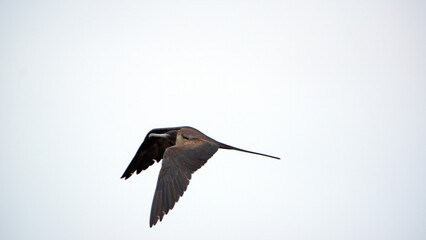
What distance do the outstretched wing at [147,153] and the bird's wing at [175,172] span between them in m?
1.73

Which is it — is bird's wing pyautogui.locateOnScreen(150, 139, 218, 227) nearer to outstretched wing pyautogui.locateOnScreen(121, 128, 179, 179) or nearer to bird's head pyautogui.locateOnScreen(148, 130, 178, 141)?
bird's head pyautogui.locateOnScreen(148, 130, 178, 141)

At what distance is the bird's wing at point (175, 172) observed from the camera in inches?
416

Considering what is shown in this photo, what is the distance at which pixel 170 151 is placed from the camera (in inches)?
452

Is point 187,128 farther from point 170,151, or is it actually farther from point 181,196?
point 181,196

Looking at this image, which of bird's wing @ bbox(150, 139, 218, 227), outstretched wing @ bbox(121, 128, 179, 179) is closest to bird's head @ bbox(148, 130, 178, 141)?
outstretched wing @ bbox(121, 128, 179, 179)

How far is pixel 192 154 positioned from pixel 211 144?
75 cm

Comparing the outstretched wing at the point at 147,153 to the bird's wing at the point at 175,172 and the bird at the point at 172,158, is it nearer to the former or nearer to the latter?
the bird at the point at 172,158

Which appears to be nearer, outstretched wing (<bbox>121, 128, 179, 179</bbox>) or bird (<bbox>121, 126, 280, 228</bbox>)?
bird (<bbox>121, 126, 280, 228</bbox>)

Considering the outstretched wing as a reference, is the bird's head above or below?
above

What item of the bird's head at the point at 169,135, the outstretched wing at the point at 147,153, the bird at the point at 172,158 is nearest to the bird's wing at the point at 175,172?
the bird at the point at 172,158

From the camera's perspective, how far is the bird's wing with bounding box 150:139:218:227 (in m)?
10.6

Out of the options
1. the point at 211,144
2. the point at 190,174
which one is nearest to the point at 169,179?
the point at 190,174

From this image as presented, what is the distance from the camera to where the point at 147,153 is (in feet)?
45.0

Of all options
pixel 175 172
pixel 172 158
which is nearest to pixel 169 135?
pixel 172 158
